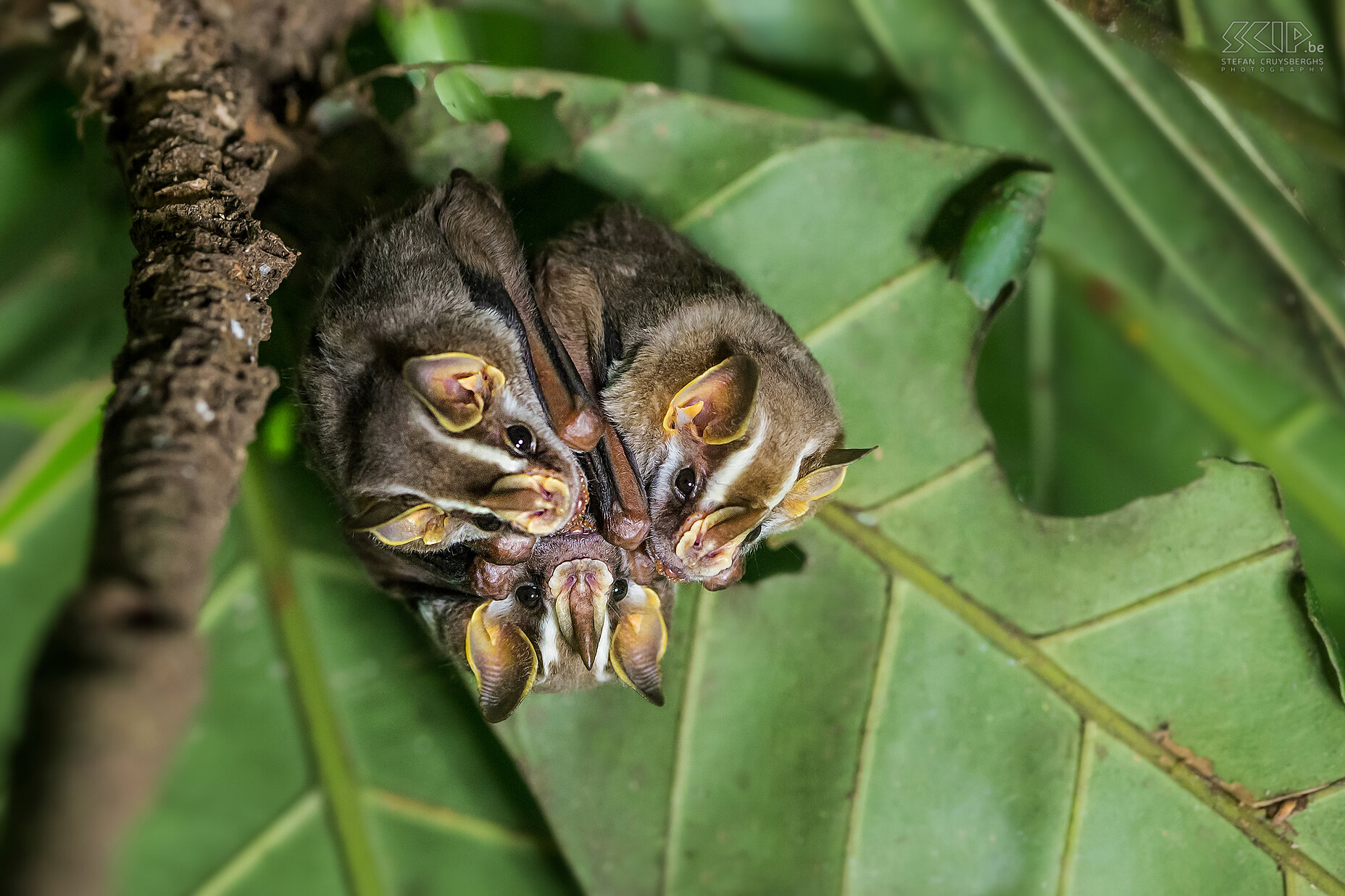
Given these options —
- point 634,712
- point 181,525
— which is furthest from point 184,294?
point 634,712

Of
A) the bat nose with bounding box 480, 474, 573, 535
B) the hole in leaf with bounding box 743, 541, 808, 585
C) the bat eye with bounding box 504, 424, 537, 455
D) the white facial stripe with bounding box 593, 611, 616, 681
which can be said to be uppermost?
the bat eye with bounding box 504, 424, 537, 455

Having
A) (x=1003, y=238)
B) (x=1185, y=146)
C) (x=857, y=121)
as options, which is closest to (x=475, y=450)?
(x=1003, y=238)

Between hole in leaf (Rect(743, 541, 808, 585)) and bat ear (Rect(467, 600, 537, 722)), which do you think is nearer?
bat ear (Rect(467, 600, 537, 722))

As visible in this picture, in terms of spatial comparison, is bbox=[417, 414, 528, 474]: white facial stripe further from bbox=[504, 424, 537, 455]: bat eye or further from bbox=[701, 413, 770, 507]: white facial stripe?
bbox=[701, 413, 770, 507]: white facial stripe

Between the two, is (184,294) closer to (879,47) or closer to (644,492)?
(644,492)

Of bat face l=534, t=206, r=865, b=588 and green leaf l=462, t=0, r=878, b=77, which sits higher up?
green leaf l=462, t=0, r=878, b=77

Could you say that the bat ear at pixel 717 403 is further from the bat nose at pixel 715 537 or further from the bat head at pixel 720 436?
the bat nose at pixel 715 537

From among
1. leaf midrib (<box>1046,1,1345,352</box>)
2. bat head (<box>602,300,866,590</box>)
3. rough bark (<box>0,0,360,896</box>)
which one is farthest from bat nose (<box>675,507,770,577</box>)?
leaf midrib (<box>1046,1,1345,352</box>)
